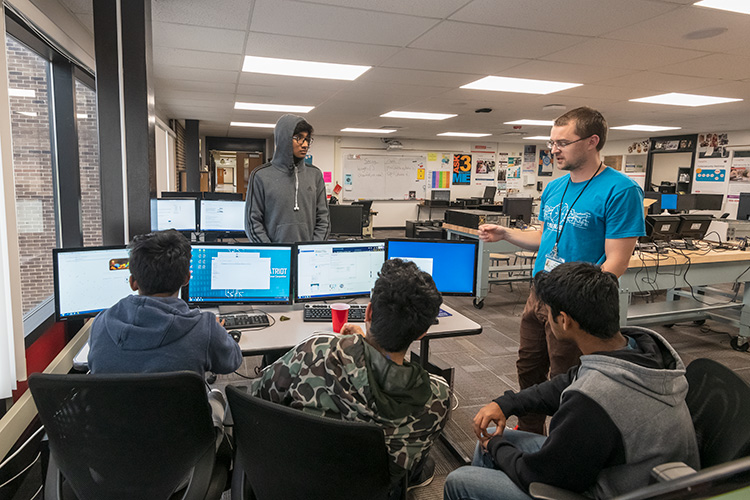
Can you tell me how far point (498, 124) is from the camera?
27.6 feet

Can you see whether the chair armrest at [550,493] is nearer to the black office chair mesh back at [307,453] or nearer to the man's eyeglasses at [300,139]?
the black office chair mesh back at [307,453]

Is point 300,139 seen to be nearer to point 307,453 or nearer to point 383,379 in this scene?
point 383,379

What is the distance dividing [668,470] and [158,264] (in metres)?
1.47

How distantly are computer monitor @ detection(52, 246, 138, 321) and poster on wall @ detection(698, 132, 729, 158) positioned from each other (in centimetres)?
1067

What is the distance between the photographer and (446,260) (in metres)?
2.39

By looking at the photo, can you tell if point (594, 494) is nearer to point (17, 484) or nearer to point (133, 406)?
point (133, 406)

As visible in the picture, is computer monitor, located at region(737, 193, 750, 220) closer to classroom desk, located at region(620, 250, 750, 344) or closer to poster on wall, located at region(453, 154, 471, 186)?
classroom desk, located at region(620, 250, 750, 344)

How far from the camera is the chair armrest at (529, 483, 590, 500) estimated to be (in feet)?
3.41

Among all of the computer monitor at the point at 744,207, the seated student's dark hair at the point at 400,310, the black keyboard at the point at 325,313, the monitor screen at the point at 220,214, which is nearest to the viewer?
the seated student's dark hair at the point at 400,310

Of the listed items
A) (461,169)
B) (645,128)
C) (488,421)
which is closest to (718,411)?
(488,421)

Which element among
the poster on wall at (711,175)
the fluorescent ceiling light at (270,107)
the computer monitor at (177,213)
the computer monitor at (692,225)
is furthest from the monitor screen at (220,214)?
the poster on wall at (711,175)

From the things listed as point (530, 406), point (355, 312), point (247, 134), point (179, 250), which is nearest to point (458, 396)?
point (355, 312)

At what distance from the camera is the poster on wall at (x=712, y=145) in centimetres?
888

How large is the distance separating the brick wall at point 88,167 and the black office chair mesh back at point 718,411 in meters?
3.57
